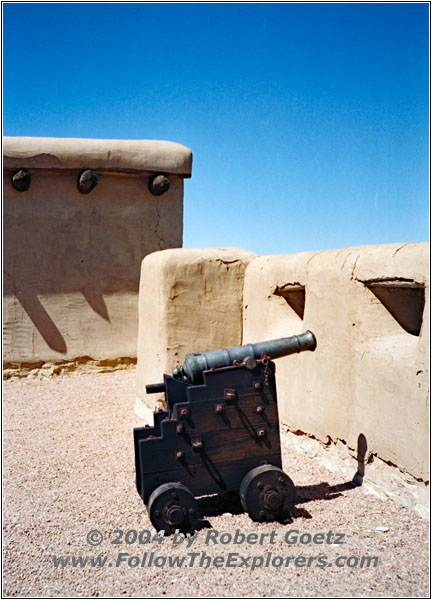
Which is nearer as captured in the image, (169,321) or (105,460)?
(105,460)

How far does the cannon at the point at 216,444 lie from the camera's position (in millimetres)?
3625

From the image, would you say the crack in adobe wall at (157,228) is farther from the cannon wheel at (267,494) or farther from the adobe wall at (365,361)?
the cannon wheel at (267,494)

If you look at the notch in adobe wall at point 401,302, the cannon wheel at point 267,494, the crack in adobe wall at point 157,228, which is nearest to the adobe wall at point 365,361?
the notch in adobe wall at point 401,302

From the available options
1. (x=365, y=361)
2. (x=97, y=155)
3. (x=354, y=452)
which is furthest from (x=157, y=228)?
(x=354, y=452)

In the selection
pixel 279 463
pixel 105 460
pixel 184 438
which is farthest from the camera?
pixel 105 460

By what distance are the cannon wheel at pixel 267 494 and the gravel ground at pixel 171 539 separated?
0.10 m

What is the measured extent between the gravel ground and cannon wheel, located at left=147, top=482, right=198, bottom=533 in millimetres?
110

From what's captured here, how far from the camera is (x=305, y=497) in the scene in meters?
4.18

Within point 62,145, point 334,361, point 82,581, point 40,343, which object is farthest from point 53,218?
point 82,581

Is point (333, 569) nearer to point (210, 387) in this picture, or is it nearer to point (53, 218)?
point (210, 387)

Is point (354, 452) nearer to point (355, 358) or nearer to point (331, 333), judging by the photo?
point (355, 358)

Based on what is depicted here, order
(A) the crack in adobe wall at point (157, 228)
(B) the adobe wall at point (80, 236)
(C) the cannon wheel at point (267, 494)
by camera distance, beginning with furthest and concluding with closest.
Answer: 1. (A) the crack in adobe wall at point (157, 228)
2. (B) the adobe wall at point (80, 236)
3. (C) the cannon wheel at point (267, 494)

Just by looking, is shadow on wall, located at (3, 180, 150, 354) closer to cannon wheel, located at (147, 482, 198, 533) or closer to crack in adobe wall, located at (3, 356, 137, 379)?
Result: crack in adobe wall, located at (3, 356, 137, 379)

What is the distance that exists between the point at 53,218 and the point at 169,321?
4.00 metres
